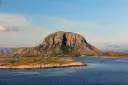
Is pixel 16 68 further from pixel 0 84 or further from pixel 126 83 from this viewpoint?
pixel 126 83

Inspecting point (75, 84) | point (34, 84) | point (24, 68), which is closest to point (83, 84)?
point (75, 84)

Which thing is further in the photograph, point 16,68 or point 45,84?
point 16,68

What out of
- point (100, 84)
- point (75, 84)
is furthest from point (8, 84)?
point (100, 84)

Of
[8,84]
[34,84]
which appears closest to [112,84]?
[34,84]

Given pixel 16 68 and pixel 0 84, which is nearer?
pixel 0 84

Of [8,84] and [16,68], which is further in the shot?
[16,68]

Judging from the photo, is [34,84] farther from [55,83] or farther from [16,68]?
[16,68]

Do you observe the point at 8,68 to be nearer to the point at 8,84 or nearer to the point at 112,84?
the point at 8,84
